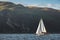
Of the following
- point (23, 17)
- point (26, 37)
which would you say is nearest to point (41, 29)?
point (26, 37)

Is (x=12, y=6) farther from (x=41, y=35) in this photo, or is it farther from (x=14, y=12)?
(x=41, y=35)

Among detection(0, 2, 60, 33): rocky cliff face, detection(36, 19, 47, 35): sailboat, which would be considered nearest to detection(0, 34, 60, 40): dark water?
detection(36, 19, 47, 35): sailboat

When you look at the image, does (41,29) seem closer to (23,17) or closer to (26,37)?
(26,37)

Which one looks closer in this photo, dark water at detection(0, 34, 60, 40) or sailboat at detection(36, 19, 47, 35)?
sailboat at detection(36, 19, 47, 35)

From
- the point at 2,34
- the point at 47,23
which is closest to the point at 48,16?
the point at 47,23

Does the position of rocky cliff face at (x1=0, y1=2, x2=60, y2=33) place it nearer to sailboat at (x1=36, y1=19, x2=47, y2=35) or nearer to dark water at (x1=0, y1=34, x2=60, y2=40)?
sailboat at (x1=36, y1=19, x2=47, y2=35)

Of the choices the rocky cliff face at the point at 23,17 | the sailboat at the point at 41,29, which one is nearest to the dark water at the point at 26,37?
the sailboat at the point at 41,29

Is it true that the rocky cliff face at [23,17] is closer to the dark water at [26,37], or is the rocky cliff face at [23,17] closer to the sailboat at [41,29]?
the sailboat at [41,29]

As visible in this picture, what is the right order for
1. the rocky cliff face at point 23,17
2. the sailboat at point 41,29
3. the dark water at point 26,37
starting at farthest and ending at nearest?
the dark water at point 26,37, the sailboat at point 41,29, the rocky cliff face at point 23,17
